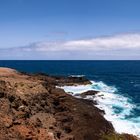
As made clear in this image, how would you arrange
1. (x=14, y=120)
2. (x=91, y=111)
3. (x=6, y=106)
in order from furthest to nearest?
(x=91, y=111), (x=6, y=106), (x=14, y=120)

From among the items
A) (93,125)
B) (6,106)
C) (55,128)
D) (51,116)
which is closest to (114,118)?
(93,125)

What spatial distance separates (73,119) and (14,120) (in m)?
13.3

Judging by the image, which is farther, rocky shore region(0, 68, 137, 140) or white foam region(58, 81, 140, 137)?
white foam region(58, 81, 140, 137)

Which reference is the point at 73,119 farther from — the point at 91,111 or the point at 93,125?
the point at 91,111

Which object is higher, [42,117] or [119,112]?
[42,117]

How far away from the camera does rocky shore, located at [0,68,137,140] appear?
28.9 metres

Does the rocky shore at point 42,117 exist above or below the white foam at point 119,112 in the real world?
above

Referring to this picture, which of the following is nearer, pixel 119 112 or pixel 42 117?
pixel 42 117

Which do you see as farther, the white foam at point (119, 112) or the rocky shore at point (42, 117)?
the white foam at point (119, 112)

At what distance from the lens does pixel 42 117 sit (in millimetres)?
39125

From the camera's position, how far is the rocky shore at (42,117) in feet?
94.7

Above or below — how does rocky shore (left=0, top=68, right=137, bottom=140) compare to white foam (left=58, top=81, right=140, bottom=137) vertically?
above

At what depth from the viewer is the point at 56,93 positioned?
5462cm

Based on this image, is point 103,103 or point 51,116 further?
point 103,103
